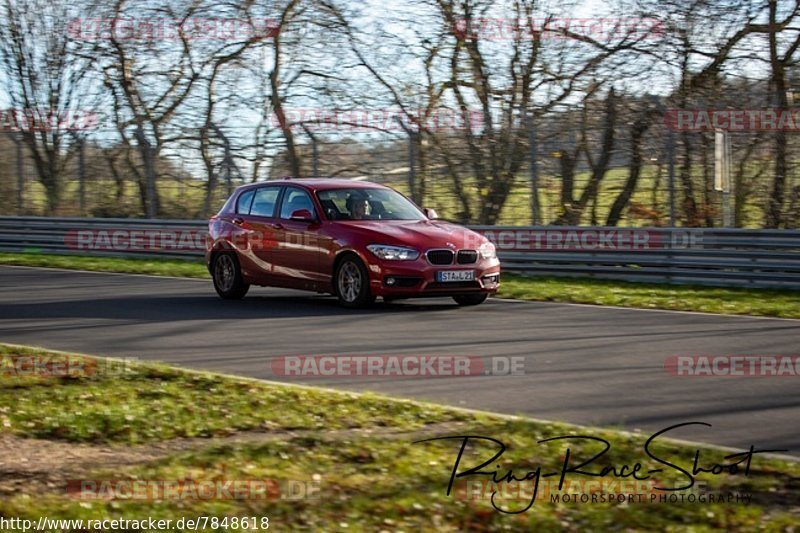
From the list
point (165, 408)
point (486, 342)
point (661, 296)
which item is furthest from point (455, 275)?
point (165, 408)

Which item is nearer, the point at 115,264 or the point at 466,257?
the point at 466,257

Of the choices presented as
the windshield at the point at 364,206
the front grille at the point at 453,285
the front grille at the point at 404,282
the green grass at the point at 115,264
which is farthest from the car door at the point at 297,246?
the green grass at the point at 115,264

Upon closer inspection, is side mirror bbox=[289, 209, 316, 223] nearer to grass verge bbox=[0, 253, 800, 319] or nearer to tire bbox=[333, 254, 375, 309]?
tire bbox=[333, 254, 375, 309]

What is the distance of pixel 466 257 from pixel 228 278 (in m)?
3.60

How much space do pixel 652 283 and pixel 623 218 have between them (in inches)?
105

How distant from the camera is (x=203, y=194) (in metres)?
25.3

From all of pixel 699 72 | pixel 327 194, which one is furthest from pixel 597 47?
pixel 327 194

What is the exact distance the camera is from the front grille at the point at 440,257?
1430 centimetres

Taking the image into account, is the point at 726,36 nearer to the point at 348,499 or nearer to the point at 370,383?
the point at 370,383

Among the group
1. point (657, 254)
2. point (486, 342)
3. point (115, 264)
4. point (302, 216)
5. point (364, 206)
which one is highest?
point (364, 206)

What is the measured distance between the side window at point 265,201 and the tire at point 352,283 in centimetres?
165

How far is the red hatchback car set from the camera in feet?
47.0

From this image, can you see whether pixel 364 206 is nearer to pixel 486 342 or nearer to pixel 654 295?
pixel 654 295

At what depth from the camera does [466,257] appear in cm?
1456
